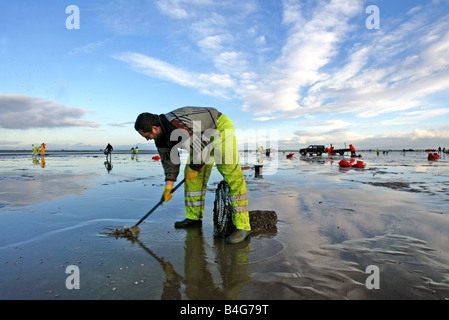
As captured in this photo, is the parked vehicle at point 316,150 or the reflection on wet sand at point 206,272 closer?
the reflection on wet sand at point 206,272

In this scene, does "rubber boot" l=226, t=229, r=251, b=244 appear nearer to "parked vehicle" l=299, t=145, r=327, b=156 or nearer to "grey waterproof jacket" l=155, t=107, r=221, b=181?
"grey waterproof jacket" l=155, t=107, r=221, b=181

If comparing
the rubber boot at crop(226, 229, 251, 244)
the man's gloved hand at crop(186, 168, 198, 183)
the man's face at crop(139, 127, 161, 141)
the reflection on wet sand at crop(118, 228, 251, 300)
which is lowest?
the reflection on wet sand at crop(118, 228, 251, 300)

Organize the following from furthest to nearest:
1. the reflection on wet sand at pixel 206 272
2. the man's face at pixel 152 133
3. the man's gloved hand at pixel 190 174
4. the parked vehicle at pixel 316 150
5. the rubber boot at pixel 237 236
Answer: the parked vehicle at pixel 316 150 < the man's gloved hand at pixel 190 174 < the man's face at pixel 152 133 < the rubber boot at pixel 237 236 < the reflection on wet sand at pixel 206 272

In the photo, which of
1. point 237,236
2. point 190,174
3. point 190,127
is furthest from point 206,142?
point 237,236

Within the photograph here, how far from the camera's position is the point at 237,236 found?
3.23 m

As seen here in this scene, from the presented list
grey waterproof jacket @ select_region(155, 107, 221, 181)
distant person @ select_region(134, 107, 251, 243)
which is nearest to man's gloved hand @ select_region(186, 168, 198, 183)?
distant person @ select_region(134, 107, 251, 243)

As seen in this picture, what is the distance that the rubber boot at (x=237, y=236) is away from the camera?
3.19 m

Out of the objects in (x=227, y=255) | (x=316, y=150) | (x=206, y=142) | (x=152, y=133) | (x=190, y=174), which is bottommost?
(x=227, y=255)

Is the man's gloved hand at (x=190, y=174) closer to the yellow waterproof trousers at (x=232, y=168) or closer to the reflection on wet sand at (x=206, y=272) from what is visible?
the yellow waterproof trousers at (x=232, y=168)

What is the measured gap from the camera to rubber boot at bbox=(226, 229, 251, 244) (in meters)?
3.19

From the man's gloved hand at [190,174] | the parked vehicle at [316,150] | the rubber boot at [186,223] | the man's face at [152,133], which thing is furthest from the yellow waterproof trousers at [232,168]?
the parked vehicle at [316,150]

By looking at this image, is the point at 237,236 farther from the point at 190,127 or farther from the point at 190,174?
the point at 190,127
